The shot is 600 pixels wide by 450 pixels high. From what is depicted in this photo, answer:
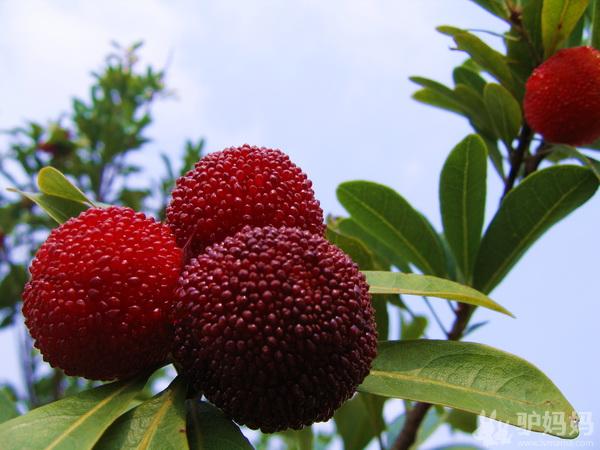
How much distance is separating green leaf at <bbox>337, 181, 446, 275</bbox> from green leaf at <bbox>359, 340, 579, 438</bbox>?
26.4 inches

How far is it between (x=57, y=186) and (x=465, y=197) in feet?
3.70

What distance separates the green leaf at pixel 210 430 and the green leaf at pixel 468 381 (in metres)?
0.26

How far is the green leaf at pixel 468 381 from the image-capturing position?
1.08 meters

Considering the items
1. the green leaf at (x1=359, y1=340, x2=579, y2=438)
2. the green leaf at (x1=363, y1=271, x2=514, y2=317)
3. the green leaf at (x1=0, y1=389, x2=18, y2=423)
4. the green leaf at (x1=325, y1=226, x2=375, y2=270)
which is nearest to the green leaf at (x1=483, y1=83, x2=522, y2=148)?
the green leaf at (x1=325, y1=226, x2=375, y2=270)

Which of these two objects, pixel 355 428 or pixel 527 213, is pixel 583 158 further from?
pixel 355 428

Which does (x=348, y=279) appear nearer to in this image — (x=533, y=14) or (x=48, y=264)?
(x=48, y=264)

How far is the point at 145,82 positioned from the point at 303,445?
384 cm

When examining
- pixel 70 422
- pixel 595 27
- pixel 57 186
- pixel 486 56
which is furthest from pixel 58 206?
pixel 595 27

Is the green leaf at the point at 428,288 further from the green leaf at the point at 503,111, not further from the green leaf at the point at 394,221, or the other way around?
the green leaf at the point at 503,111

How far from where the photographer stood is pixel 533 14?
2.05 metres

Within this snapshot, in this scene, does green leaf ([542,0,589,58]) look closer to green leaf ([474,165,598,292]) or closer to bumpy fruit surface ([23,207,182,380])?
green leaf ([474,165,598,292])

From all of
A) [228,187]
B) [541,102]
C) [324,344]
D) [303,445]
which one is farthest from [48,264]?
[541,102]

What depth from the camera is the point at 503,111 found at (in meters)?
2.03

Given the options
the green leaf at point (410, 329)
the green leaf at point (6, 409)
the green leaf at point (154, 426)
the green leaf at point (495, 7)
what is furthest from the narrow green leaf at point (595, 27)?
the green leaf at point (6, 409)
